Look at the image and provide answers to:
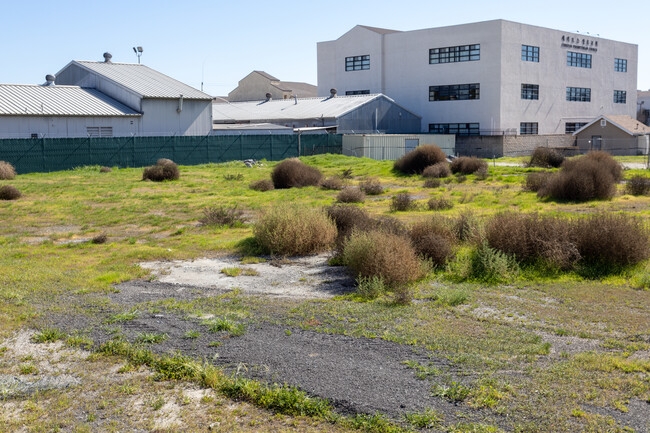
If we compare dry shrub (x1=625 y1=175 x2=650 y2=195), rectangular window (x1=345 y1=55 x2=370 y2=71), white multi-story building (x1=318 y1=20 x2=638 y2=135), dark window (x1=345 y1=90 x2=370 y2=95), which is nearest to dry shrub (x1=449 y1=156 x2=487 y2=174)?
dry shrub (x1=625 y1=175 x2=650 y2=195)

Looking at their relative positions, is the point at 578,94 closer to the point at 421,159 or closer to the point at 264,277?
the point at 421,159

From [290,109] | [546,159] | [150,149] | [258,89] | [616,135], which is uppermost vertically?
[258,89]

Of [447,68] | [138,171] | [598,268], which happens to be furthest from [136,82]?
[598,268]

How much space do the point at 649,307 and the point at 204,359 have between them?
257 inches

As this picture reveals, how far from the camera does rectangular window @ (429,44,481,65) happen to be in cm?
6164

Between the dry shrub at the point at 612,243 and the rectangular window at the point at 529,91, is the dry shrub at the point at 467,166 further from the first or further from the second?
the rectangular window at the point at 529,91

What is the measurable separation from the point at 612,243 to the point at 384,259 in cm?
423

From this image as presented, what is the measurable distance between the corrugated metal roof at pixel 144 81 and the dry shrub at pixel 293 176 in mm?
21509

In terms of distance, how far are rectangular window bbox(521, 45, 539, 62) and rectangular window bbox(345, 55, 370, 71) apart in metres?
15.6

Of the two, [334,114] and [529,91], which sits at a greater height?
[529,91]

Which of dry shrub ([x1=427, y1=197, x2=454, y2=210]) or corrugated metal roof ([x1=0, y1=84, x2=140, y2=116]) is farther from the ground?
corrugated metal roof ([x1=0, y1=84, x2=140, y2=116])

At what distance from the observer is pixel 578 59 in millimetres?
68875

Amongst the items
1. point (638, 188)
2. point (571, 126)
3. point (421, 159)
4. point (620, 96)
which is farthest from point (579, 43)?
point (638, 188)

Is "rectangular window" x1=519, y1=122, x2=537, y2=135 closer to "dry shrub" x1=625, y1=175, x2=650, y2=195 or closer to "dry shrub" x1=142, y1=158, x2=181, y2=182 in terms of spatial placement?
"dry shrub" x1=142, y1=158, x2=181, y2=182
